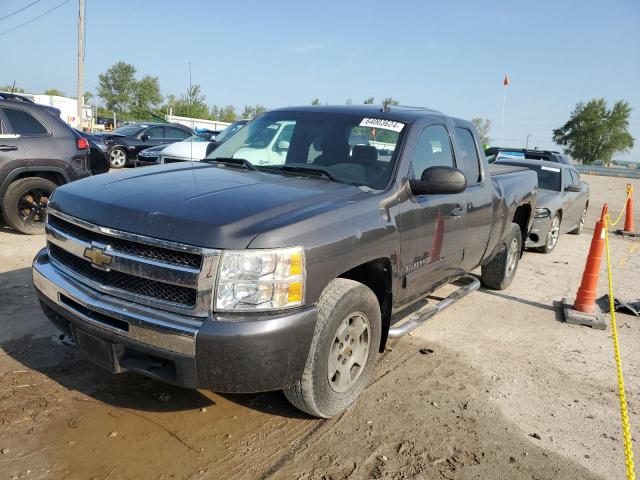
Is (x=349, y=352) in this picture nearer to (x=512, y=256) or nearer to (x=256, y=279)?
(x=256, y=279)

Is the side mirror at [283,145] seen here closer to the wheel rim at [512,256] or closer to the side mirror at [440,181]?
the side mirror at [440,181]

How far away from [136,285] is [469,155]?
3.29 m

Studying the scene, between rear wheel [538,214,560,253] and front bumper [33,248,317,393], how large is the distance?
7.62 m

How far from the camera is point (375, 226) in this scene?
10.2ft

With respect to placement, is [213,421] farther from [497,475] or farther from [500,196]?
[500,196]

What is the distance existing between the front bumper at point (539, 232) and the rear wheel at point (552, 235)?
0.27 m

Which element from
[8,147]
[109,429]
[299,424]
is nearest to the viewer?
[109,429]

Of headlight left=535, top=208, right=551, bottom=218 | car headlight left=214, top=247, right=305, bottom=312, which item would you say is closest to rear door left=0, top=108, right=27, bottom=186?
car headlight left=214, top=247, right=305, bottom=312

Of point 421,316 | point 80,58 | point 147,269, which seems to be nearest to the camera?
point 147,269

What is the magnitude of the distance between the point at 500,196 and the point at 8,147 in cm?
626

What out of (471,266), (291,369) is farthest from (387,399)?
(471,266)

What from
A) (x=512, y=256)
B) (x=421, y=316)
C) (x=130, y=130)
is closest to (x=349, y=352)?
(x=421, y=316)

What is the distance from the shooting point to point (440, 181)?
3.43 m

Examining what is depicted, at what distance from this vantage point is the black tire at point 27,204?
6.93 meters
